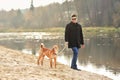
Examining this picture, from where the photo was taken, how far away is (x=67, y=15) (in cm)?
11856

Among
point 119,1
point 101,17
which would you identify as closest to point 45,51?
point 119,1

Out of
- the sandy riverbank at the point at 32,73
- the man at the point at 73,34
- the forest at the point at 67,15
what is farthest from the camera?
the forest at the point at 67,15

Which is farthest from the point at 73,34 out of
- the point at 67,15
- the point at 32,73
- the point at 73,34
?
the point at 67,15

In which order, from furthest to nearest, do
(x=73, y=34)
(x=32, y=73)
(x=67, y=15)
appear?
(x=67, y=15)
(x=73, y=34)
(x=32, y=73)

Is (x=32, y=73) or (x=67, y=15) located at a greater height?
(x=67, y=15)

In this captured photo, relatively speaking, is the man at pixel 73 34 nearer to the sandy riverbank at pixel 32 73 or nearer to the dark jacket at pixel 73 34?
the dark jacket at pixel 73 34

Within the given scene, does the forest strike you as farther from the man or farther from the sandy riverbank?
the sandy riverbank

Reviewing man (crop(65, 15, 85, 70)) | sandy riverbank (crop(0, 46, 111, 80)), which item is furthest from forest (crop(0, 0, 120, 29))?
sandy riverbank (crop(0, 46, 111, 80))

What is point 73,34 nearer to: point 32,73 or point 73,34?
point 73,34

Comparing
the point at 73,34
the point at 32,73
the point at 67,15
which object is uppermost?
the point at 67,15

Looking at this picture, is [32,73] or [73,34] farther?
[73,34]

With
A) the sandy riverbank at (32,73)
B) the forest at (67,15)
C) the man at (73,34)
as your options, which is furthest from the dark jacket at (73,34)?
the forest at (67,15)

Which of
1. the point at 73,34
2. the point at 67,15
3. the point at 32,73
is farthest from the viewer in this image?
the point at 67,15

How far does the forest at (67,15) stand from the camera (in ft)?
288
